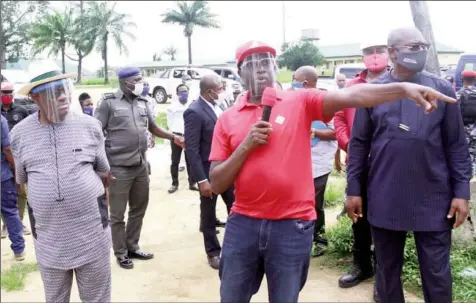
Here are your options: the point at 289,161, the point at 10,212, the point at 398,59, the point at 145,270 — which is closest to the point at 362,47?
the point at 398,59

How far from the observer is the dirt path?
3.97m

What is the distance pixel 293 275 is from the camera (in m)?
2.25

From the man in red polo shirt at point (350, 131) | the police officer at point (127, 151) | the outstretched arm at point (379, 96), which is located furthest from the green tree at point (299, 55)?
the outstretched arm at point (379, 96)

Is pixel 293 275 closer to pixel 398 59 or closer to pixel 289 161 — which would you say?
pixel 289 161

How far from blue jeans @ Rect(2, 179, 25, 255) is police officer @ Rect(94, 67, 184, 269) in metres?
1.06

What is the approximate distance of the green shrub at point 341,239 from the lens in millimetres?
4594

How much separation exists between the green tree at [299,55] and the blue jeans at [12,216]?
32.0 meters

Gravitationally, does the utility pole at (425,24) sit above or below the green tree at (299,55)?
below

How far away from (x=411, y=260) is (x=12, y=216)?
385 centimetres

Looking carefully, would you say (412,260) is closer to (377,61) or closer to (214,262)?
(377,61)

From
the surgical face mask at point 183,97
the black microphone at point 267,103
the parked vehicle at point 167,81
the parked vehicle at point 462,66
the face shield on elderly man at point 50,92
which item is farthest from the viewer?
the parked vehicle at point 167,81

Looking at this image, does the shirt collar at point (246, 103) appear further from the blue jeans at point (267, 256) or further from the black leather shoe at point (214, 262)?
the black leather shoe at point (214, 262)

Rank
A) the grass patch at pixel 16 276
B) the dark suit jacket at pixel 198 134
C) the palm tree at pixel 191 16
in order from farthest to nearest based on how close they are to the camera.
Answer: the palm tree at pixel 191 16 → the dark suit jacket at pixel 198 134 → the grass patch at pixel 16 276

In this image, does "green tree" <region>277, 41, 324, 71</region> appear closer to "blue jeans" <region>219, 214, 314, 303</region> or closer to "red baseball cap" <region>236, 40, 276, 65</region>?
"red baseball cap" <region>236, 40, 276, 65</region>
